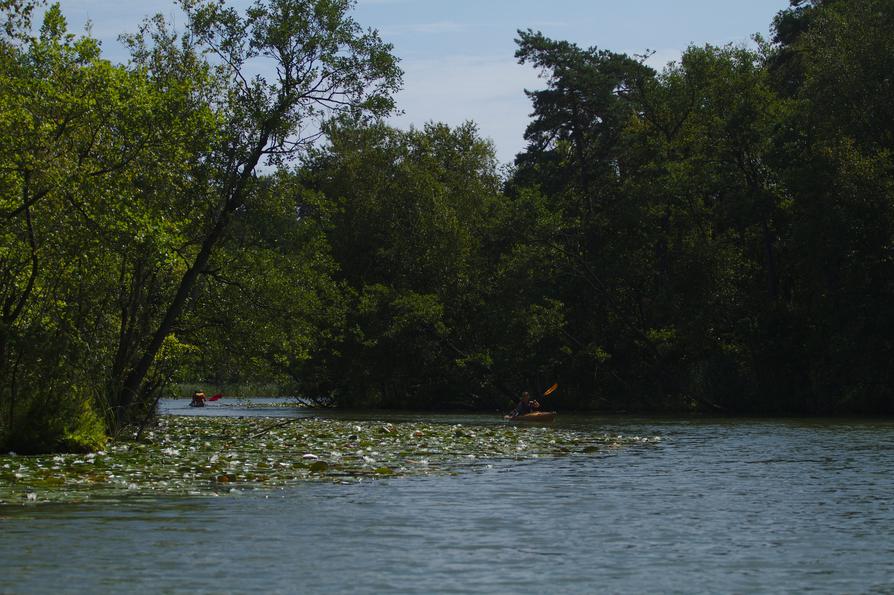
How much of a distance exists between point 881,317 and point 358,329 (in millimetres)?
26858

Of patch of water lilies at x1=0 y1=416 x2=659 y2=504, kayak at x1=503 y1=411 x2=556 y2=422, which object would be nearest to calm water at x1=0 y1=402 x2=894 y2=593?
patch of water lilies at x1=0 y1=416 x2=659 y2=504

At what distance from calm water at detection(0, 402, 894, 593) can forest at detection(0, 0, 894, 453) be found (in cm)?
890

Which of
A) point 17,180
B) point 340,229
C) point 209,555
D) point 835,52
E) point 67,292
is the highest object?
point 835,52

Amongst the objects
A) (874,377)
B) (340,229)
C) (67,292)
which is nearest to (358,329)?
(340,229)

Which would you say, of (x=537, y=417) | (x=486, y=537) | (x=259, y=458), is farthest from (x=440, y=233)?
(x=486, y=537)

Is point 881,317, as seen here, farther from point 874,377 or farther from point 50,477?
point 50,477

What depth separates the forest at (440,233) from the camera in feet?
76.5

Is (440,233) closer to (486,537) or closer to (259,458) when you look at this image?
(259,458)

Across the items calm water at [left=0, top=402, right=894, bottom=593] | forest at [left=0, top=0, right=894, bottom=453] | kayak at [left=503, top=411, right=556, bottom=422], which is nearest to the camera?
calm water at [left=0, top=402, right=894, bottom=593]

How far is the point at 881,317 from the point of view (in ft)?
162

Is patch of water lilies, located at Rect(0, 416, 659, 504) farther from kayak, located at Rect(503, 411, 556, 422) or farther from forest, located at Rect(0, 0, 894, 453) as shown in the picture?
kayak, located at Rect(503, 411, 556, 422)

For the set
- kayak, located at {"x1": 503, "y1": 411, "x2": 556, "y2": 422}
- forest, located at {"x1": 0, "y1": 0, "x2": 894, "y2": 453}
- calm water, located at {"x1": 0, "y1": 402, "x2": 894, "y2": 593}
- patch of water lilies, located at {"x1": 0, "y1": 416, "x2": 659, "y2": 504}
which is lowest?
calm water, located at {"x1": 0, "y1": 402, "x2": 894, "y2": 593}

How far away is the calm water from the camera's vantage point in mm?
10648

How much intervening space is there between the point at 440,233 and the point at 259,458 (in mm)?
45488
